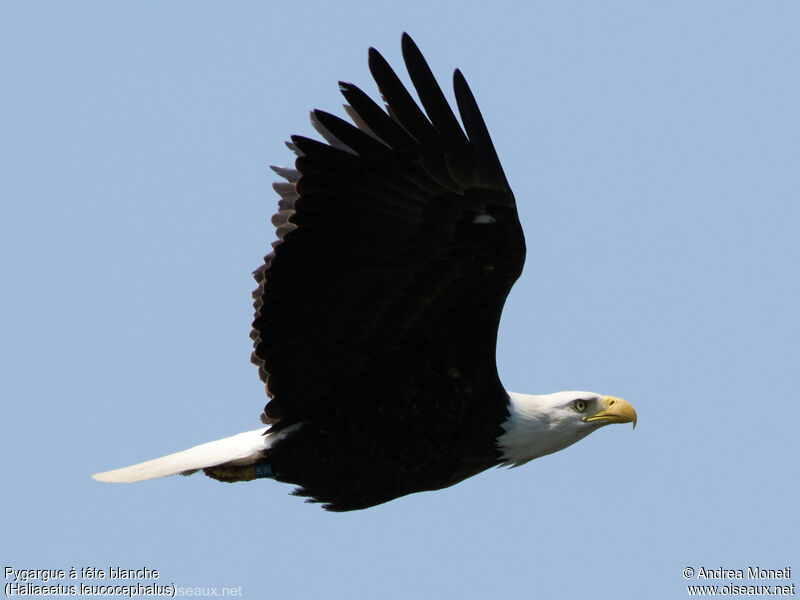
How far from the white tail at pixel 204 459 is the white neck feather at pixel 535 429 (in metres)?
1.31

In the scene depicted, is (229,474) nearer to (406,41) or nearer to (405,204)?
(405,204)

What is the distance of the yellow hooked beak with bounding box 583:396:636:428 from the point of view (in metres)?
8.66

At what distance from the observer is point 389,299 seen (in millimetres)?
7926

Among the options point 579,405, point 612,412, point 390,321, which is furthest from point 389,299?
point 612,412

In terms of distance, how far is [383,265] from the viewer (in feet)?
25.6

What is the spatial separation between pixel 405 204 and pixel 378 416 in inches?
51.9

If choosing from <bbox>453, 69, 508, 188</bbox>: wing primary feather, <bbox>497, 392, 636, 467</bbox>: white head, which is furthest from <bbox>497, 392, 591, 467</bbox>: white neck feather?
<bbox>453, 69, 508, 188</bbox>: wing primary feather

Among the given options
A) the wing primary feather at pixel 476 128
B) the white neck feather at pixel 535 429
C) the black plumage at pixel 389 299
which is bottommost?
the white neck feather at pixel 535 429

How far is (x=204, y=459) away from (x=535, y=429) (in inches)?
75.5

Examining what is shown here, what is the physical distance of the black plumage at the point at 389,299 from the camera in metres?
7.48

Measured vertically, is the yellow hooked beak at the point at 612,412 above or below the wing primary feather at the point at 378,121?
below

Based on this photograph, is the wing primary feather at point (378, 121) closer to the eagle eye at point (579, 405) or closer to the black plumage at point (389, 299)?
the black plumage at point (389, 299)

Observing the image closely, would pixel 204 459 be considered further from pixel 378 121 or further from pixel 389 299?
pixel 378 121

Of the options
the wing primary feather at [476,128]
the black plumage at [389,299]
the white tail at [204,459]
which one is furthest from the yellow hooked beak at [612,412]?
the white tail at [204,459]
